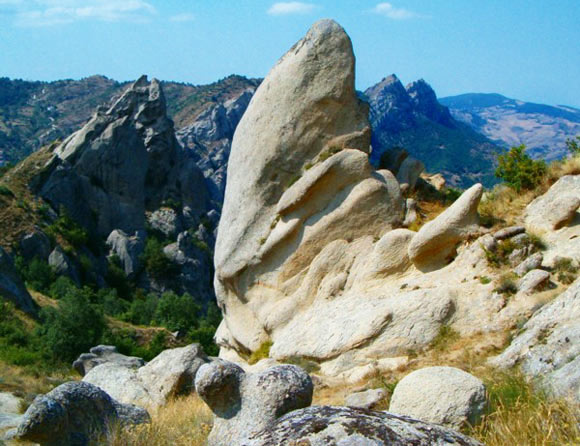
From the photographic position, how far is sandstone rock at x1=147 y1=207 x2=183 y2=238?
9844cm

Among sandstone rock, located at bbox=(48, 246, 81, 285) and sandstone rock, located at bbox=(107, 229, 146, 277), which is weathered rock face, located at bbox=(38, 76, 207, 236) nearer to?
sandstone rock, located at bbox=(107, 229, 146, 277)

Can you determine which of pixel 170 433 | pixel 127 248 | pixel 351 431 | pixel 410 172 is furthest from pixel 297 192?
pixel 127 248

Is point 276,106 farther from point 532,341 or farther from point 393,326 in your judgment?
point 532,341

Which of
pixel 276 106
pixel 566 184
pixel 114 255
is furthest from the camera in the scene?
pixel 114 255

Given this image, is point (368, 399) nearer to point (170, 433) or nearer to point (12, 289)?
point (170, 433)

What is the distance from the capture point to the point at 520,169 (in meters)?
16.6

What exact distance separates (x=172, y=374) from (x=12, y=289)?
80.7 feet

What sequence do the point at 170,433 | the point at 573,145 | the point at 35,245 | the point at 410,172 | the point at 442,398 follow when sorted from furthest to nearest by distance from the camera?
the point at 35,245
the point at 573,145
the point at 410,172
the point at 170,433
the point at 442,398

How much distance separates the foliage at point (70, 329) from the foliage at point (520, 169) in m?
20.2

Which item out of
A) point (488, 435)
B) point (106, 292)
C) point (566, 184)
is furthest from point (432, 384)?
point (106, 292)

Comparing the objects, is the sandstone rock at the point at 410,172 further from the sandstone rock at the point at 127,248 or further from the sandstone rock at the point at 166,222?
the sandstone rock at the point at 166,222

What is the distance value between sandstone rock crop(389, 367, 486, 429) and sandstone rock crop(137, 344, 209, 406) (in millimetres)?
7636

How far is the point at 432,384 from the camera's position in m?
7.47

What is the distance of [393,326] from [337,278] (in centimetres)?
281
